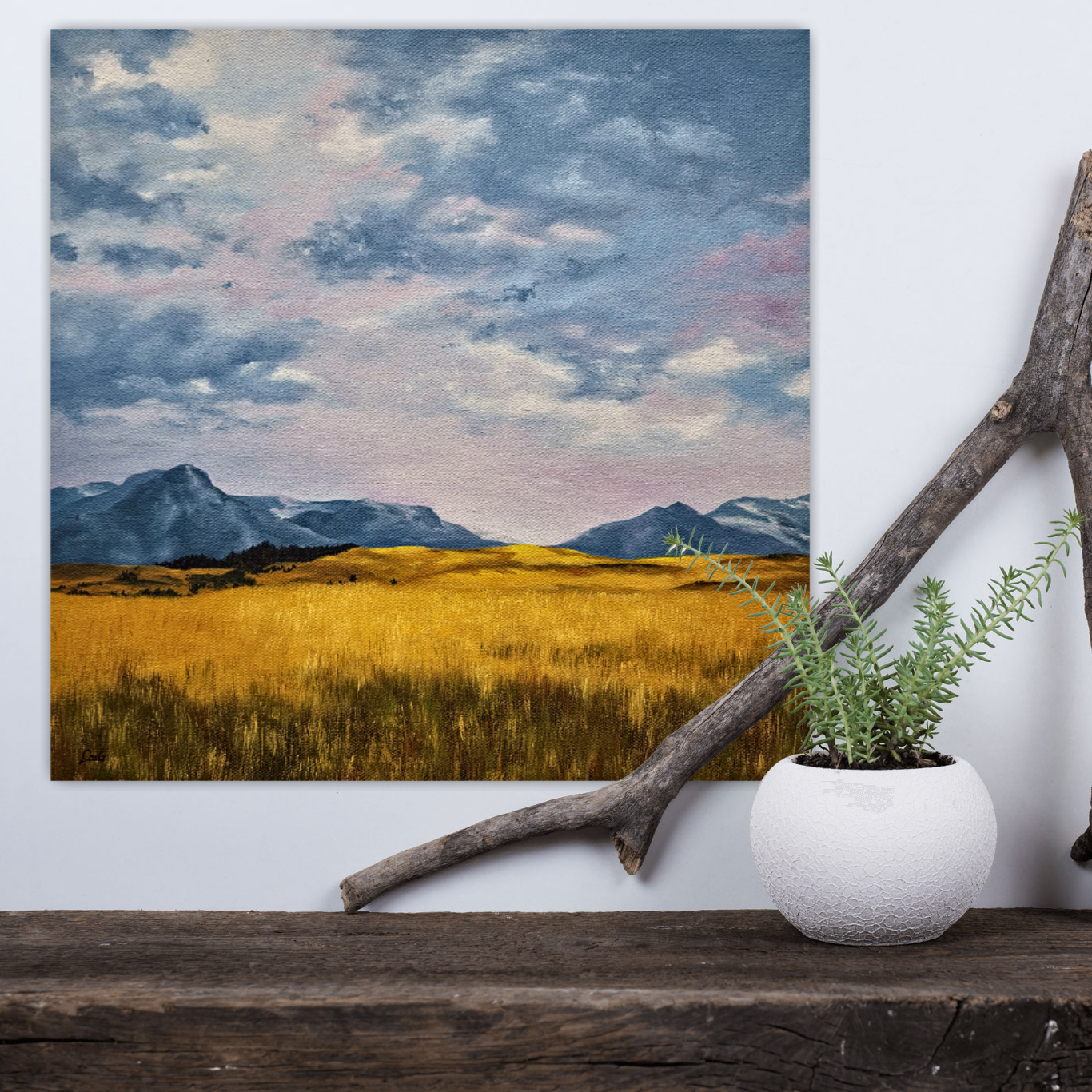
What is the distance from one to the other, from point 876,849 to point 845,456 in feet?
1.41

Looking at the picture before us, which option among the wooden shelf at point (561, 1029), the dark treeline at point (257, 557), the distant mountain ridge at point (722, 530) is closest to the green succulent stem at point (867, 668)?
the distant mountain ridge at point (722, 530)

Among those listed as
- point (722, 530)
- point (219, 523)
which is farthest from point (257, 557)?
point (722, 530)

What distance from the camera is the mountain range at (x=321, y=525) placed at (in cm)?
98

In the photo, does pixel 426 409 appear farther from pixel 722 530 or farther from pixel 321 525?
pixel 722 530

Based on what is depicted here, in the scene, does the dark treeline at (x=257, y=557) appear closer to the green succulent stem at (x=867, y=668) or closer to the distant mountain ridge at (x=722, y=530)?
the distant mountain ridge at (x=722, y=530)

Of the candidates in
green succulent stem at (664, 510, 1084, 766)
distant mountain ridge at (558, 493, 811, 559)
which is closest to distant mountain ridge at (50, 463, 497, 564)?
distant mountain ridge at (558, 493, 811, 559)

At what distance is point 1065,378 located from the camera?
94 centimetres

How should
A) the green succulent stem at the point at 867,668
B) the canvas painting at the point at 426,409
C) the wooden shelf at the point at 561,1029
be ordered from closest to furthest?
the wooden shelf at the point at 561,1029
the green succulent stem at the point at 867,668
the canvas painting at the point at 426,409

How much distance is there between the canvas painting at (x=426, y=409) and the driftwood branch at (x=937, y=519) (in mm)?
45

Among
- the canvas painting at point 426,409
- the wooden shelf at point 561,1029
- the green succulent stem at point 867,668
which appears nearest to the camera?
the wooden shelf at point 561,1029

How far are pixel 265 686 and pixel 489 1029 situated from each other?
437 mm

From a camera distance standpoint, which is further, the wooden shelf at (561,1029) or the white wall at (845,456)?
the white wall at (845,456)

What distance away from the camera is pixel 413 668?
983mm

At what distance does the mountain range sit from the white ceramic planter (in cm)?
27
